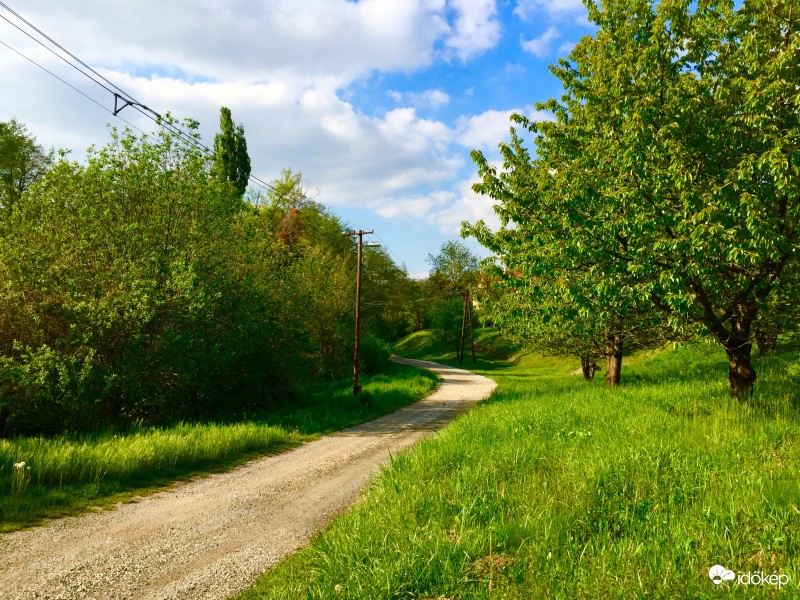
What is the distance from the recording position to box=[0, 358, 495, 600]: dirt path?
538cm

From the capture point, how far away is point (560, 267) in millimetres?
10539

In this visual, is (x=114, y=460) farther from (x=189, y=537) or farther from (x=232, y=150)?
(x=232, y=150)

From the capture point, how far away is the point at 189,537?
675 centimetres

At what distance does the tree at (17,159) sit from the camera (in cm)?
3656

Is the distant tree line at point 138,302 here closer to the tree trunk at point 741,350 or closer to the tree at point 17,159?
the tree trunk at point 741,350

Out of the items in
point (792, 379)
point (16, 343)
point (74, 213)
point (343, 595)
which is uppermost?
point (74, 213)

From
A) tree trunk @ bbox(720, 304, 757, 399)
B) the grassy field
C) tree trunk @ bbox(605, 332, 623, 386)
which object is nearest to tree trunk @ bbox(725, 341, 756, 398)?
tree trunk @ bbox(720, 304, 757, 399)

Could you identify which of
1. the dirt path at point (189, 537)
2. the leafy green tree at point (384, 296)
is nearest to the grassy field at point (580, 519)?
the dirt path at point (189, 537)

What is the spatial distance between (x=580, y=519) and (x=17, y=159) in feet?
162

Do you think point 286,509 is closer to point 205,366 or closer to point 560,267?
point 560,267

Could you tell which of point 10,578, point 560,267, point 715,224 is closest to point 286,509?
point 10,578

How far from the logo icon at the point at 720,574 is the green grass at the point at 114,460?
30.0 ft

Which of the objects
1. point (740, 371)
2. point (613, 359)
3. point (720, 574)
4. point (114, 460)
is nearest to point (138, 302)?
point (114, 460)

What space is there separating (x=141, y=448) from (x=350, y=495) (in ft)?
17.3
